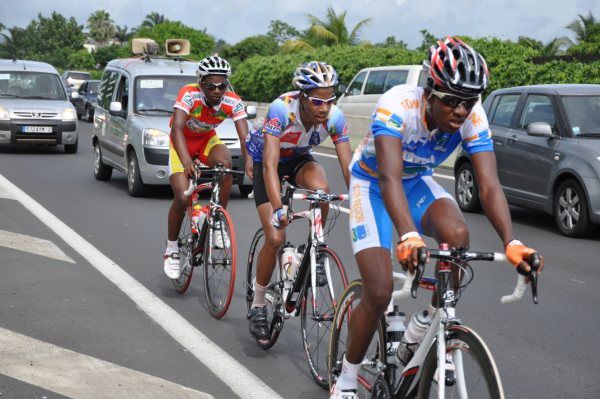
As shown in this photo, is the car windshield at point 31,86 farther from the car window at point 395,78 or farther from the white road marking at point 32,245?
the white road marking at point 32,245

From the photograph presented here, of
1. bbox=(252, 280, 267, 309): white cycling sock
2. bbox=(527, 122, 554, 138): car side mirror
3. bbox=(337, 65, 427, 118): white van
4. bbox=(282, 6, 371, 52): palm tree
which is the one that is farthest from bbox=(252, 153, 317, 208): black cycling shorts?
bbox=(282, 6, 371, 52): palm tree

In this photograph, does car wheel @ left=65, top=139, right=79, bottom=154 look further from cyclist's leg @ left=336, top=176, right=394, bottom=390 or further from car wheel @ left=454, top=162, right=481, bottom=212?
cyclist's leg @ left=336, top=176, right=394, bottom=390

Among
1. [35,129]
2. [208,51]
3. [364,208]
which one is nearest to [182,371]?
[364,208]

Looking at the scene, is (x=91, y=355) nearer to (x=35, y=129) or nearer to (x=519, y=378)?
(x=519, y=378)

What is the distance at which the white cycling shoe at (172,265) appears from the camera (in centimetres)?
809

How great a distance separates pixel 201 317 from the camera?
739 centimetres

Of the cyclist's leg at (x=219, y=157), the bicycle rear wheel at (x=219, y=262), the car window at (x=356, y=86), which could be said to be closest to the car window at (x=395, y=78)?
the car window at (x=356, y=86)

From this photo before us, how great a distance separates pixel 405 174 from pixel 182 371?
6.43 ft

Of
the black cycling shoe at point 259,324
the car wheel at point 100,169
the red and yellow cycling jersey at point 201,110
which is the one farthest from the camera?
the car wheel at point 100,169

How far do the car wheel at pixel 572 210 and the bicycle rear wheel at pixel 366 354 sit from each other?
21.8 ft

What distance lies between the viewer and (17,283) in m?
8.39

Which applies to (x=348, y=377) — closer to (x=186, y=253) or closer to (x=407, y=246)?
(x=407, y=246)

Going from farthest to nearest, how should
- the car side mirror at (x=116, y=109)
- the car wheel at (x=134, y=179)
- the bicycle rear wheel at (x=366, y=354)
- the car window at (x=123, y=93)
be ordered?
the car window at (x=123, y=93) → the car side mirror at (x=116, y=109) → the car wheel at (x=134, y=179) → the bicycle rear wheel at (x=366, y=354)

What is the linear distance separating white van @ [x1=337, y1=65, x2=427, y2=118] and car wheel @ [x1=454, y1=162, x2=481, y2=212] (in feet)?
32.1
